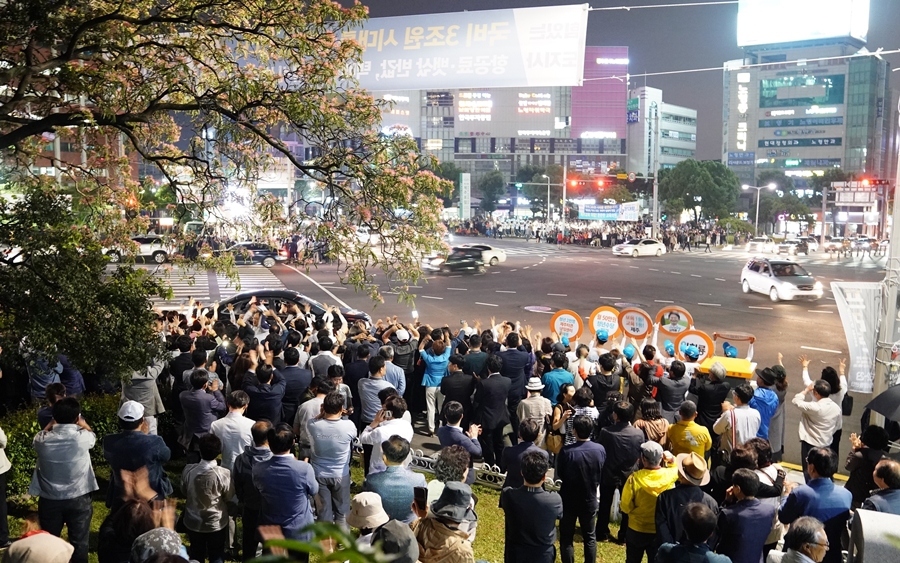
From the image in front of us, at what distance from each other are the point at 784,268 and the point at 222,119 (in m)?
14.8

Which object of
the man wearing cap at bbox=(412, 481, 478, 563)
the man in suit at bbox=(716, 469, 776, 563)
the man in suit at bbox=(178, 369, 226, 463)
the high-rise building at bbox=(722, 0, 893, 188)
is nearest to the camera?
the man wearing cap at bbox=(412, 481, 478, 563)

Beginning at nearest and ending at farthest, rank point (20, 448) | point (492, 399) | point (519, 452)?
point (519, 452) → point (20, 448) → point (492, 399)

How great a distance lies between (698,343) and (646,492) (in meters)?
6.31

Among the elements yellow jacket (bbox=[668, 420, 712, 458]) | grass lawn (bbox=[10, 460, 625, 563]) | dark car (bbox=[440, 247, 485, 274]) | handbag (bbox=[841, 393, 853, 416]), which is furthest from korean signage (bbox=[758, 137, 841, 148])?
grass lawn (bbox=[10, 460, 625, 563])

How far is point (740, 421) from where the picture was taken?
7711 millimetres

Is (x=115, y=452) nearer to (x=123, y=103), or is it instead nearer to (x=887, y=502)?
(x=123, y=103)

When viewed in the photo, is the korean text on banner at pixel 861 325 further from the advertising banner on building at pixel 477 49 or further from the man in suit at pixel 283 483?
the man in suit at pixel 283 483

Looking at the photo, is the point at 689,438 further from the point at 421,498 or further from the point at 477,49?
the point at 477,49

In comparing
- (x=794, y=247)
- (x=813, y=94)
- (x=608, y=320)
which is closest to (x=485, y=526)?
(x=608, y=320)

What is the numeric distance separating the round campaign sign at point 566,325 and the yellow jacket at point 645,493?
7751 mm

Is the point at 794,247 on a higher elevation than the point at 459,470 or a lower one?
higher

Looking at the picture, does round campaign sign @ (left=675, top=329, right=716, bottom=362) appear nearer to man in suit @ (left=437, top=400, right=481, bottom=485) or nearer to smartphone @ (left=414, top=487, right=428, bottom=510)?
man in suit @ (left=437, top=400, right=481, bottom=485)

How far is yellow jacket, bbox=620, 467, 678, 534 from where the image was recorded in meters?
5.96

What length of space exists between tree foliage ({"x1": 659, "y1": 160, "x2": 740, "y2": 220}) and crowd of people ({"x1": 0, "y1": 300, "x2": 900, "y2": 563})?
2071 cm
